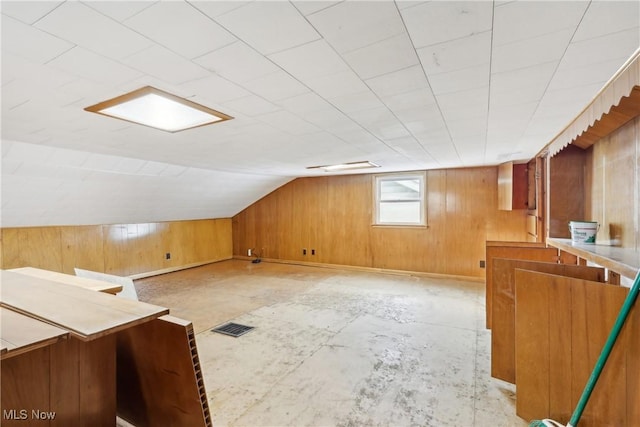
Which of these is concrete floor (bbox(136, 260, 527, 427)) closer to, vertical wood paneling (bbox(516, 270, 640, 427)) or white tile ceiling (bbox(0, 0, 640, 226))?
vertical wood paneling (bbox(516, 270, 640, 427))

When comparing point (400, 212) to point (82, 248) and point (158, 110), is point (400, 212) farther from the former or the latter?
point (82, 248)

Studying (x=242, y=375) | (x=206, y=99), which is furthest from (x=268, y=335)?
(x=206, y=99)

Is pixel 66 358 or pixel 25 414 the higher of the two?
pixel 66 358

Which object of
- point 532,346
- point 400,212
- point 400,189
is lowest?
point 532,346

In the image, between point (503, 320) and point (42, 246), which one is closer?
point (503, 320)

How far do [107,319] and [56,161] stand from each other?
2.91 metres

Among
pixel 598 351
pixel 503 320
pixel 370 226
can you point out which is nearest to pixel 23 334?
pixel 598 351

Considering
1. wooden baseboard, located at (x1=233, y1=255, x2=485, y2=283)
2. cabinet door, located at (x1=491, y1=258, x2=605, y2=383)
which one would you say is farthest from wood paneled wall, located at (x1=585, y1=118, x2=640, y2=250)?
wooden baseboard, located at (x1=233, y1=255, x2=485, y2=283)

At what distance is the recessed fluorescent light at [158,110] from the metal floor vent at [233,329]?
6.46ft

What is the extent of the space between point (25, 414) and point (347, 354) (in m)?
2.01

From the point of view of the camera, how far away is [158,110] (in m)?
2.03

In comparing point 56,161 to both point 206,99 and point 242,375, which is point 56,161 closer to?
point 206,99

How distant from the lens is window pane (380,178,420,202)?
5551 millimetres

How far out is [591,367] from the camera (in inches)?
56.6
